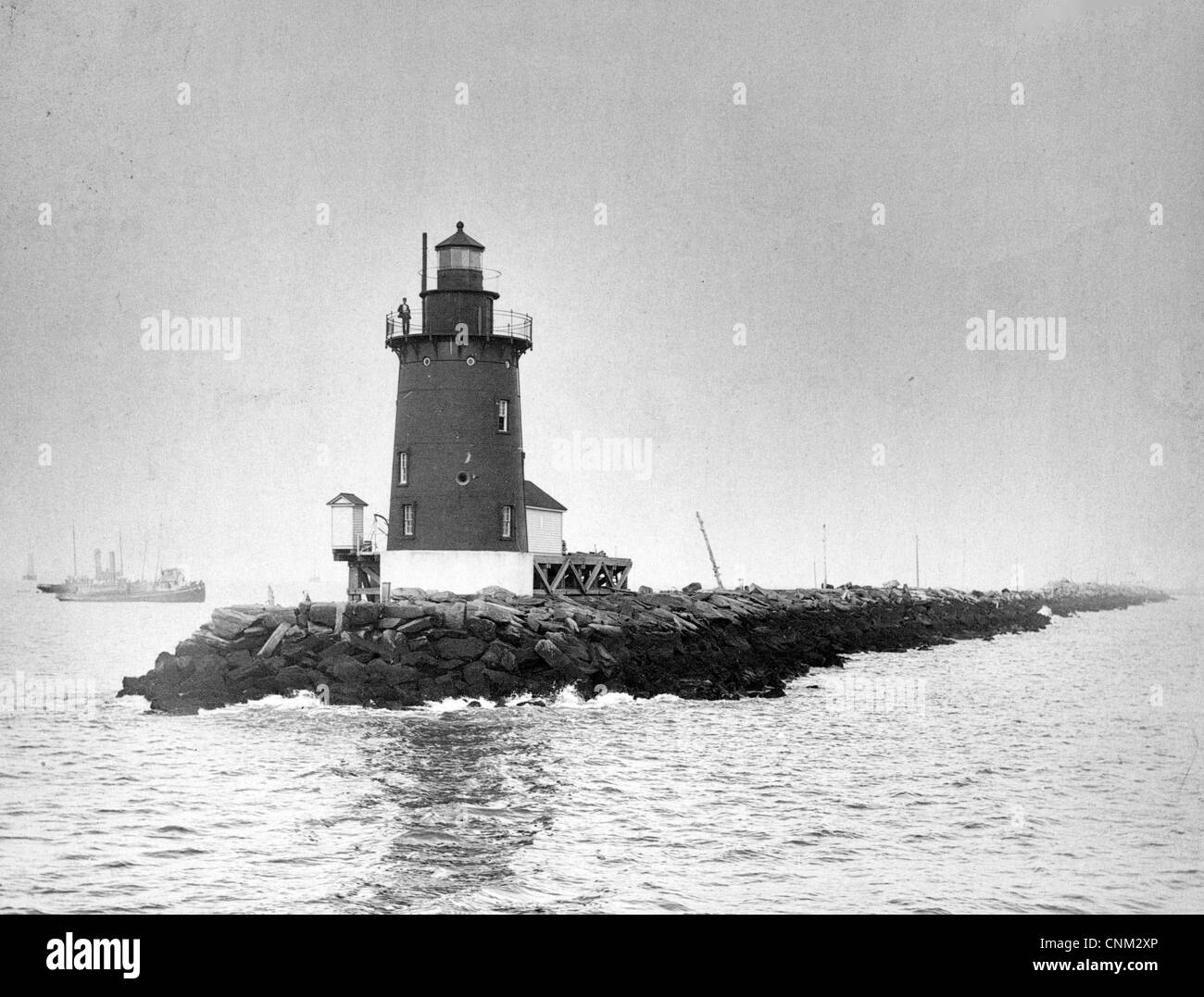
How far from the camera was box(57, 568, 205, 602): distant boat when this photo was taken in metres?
108

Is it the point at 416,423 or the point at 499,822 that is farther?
the point at 416,423

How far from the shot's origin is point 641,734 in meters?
23.4

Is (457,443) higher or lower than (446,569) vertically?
higher

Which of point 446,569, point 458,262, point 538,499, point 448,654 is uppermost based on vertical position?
point 458,262

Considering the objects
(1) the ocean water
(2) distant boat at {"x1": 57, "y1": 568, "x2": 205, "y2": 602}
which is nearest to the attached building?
(1) the ocean water

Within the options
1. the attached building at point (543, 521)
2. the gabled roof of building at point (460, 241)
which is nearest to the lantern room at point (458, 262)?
the gabled roof of building at point (460, 241)

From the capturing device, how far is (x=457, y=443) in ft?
103

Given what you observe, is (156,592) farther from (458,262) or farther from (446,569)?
(458,262)

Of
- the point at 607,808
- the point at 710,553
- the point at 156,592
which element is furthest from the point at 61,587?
the point at 607,808

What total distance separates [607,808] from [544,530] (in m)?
19.4

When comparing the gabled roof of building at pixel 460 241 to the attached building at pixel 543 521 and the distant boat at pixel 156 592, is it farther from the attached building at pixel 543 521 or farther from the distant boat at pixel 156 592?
the distant boat at pixel 156 592
